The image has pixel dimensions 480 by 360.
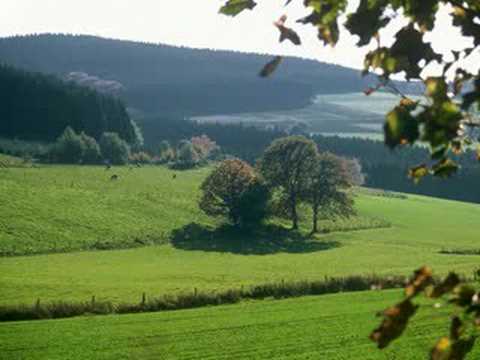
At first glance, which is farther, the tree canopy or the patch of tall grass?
the patch of tall grass

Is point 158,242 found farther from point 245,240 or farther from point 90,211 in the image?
point 245,240

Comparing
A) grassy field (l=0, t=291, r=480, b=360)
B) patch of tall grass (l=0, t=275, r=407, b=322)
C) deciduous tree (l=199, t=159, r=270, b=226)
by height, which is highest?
deciduous tree (l=199, t=159, r=270, b=226)

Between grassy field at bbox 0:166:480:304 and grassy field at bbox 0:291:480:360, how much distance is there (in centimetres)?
698

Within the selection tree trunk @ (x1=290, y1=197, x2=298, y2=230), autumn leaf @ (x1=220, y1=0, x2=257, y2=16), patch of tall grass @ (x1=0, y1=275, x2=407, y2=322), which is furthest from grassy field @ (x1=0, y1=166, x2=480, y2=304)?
autumn leaf @ (x1=220, y1=0, x2=257, y2=16)

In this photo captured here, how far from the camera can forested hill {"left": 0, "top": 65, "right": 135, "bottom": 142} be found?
135 m

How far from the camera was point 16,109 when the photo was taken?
136 meters

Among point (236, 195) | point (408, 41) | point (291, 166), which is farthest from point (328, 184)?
point (408, 41)

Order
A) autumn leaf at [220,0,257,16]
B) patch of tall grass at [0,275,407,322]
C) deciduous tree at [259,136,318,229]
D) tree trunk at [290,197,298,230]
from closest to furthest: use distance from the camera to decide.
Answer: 1. autumn leaf at [220,0,257,16]
2. patch of tall grass at [0,275,407,322]
3. deciduous tree at [259,136,318,229]
4. tree trunk at [290,197,298,230]

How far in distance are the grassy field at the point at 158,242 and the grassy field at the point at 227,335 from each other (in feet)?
22.9

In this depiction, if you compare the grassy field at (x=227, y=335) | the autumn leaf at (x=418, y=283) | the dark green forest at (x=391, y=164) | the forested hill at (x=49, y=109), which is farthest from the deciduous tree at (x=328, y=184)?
the autumn leaf at (x=418, y=283)

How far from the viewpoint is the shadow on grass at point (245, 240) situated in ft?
217

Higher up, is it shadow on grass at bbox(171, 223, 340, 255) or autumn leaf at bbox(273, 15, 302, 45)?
autumn leaf at bbox(273, 15, 302, 45)

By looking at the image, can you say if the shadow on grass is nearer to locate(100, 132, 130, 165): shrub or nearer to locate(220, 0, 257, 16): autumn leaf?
locate(100, 132, 130, 165): shrub

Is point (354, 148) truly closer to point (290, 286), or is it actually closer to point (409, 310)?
point (290, 286)
